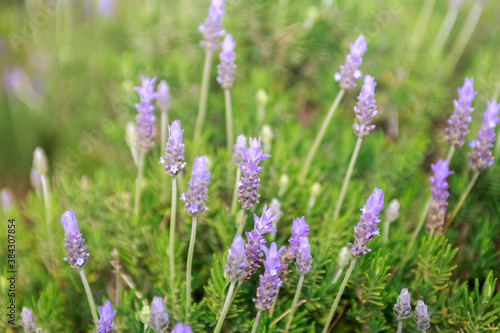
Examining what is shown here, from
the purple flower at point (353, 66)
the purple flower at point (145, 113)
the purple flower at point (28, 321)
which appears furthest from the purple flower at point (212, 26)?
the purple flower at point (28, 321)

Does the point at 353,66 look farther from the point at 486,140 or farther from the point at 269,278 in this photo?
the point at 269,278

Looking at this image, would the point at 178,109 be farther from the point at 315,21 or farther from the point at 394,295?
the point at 394,295

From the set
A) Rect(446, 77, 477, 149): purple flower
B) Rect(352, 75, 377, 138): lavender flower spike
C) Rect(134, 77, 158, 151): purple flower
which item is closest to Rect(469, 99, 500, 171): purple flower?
Rect(446, 77, 477, 149): purple flower

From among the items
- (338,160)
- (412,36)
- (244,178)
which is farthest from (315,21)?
(244,178)

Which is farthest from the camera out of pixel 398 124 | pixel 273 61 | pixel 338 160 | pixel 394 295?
pixel 273 61

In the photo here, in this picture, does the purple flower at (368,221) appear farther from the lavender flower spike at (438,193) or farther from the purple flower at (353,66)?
the purple flower at (353,66)

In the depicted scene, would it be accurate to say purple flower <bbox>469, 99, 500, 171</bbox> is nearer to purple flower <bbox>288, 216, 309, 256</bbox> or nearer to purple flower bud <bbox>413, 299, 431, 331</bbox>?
purple flower bud <bbox>413, 299, 431, 331</bbox>
